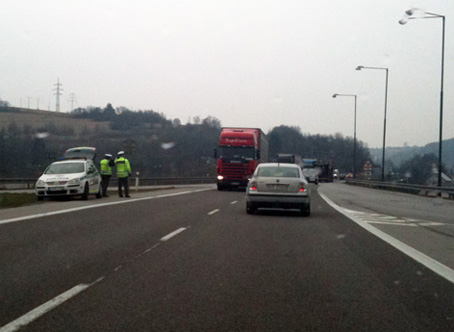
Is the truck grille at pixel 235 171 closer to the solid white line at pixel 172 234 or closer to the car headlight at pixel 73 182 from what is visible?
the car headlight at pixel 73 182

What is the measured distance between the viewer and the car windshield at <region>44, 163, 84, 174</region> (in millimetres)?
22031

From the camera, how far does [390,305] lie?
5.60m

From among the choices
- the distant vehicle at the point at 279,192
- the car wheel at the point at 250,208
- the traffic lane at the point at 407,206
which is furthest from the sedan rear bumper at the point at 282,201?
the traffic lane at the point at 407,206

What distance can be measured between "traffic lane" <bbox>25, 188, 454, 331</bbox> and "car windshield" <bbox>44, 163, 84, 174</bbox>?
13.1 metres

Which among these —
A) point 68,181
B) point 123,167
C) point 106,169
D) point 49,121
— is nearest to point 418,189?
point 123,167

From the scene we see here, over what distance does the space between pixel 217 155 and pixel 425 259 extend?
26694mm

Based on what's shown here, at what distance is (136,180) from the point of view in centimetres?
3444

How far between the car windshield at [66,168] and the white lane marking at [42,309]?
1631 cm

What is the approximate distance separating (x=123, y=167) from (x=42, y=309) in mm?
18016

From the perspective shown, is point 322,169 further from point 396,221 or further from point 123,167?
point 396,221

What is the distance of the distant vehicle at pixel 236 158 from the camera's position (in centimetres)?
3428

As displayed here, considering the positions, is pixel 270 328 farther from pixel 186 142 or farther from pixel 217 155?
pixel 186 142

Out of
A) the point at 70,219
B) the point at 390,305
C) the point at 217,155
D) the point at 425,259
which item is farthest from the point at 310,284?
the point at 217,155

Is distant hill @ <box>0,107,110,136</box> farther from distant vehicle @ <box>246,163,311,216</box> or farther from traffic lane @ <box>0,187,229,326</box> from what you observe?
traffic lane @ <box>0,187,229,326</box>
